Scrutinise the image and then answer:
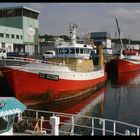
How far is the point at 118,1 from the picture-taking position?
240 inches

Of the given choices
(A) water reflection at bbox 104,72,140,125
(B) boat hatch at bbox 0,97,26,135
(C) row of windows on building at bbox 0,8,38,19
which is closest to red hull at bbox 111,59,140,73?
(A) water reflection at bbox 104,72,140,125

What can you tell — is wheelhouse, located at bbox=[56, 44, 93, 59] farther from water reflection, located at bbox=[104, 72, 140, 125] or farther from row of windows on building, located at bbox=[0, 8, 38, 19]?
row of windows on building, located at bbox=[0, 8, 38, 19]

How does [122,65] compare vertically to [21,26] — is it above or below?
below

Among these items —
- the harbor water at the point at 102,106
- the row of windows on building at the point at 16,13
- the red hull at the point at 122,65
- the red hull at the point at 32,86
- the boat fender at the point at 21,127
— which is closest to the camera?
the boat fender at the point at 21,127

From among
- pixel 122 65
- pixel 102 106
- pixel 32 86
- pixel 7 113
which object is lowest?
pixel 102 106

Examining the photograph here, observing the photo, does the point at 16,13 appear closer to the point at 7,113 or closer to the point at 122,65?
the point at 122,65

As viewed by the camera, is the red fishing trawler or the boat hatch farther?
the red fishing trawler

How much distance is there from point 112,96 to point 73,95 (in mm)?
6606

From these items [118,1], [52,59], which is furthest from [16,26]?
[118,1]

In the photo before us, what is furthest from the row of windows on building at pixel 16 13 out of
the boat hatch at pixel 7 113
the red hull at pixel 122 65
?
the boat hatch at pixel 7 113

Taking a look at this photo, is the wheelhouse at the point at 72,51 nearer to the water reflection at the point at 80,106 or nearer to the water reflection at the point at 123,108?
the water reflection at the point at 80,106

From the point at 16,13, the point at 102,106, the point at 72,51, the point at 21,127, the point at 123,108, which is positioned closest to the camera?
the point at 21,127

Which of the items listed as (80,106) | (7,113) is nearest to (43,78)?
(80,106)

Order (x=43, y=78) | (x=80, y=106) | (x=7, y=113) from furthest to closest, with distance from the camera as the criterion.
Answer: (x=80, y=106)
(x=43, y=78)
(x=7, y=113)
